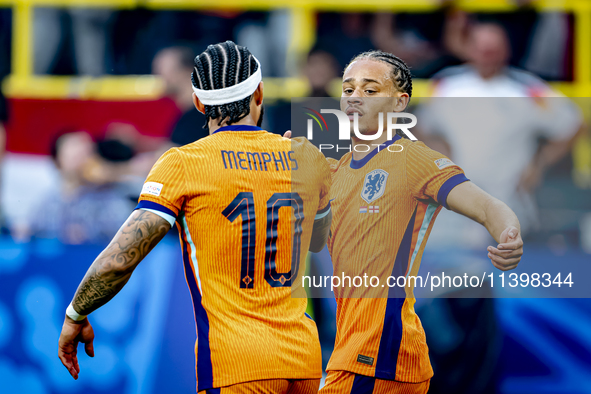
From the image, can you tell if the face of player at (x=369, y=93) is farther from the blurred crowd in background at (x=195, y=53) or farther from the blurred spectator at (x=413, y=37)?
the blurred spectator at (x=413, y=37)

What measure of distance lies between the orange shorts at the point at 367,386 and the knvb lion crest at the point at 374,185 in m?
0.84

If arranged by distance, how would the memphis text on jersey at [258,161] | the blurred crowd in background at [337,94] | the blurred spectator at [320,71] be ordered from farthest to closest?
the blurred spectator at [320,71] < the blurred crowd in background at [337,94] < the memphis text on jersey at [258,161]

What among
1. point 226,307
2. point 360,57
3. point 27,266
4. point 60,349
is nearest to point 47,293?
point 27,266

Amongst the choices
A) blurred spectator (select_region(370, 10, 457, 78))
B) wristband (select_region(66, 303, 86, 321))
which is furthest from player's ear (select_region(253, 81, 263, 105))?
blurred spectator (select_region(370, 10, 457, 78))

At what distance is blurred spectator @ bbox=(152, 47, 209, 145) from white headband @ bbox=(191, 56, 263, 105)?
2708 mm

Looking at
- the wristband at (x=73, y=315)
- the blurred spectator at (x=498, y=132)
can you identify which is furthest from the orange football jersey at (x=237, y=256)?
the blurred spectator at (x=498, y=132)

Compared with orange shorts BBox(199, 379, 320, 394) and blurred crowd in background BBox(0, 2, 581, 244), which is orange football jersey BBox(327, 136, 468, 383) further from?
blurred crowd in background BBox(0, 2, 581, 244)

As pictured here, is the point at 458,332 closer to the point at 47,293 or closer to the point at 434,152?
the point at 434,152

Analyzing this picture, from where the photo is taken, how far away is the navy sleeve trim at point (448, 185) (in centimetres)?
270

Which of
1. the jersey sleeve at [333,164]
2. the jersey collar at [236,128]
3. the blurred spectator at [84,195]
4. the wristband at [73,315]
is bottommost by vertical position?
the blurred spectator at [84,195]

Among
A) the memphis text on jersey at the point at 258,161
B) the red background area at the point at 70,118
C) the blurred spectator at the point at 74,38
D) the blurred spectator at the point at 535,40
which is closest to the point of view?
the memphis text on jersey at the point at 258,161

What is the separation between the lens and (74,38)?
21.3ft

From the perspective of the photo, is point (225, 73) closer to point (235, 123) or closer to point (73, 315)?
point (235, 123)

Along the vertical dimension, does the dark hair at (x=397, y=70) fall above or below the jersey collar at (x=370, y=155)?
above
